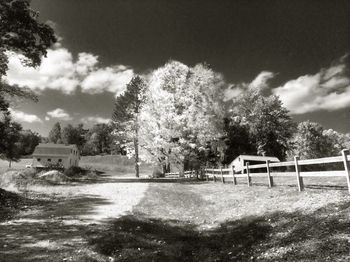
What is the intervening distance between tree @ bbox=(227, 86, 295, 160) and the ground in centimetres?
4595

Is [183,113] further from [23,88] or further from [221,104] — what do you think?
[23,88]

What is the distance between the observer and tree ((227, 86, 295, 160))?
57906 mm

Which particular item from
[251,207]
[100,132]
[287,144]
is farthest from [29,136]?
[251,207]

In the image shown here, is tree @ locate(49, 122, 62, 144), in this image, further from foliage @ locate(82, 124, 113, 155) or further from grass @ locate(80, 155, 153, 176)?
grass @ locate(80, 155, 153, 176)

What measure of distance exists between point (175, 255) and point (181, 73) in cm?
2840

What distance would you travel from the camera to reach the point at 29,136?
4759 inches

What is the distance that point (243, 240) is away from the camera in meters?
8.45

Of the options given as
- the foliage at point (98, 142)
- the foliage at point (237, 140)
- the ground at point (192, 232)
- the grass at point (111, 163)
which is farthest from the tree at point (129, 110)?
the foliage at point (98, 142)

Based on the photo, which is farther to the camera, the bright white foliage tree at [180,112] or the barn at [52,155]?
the barn at [52,155]

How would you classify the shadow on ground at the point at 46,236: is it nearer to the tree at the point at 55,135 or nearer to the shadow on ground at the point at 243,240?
the shadow on ground at the point at 243,240

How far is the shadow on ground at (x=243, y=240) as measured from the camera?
6328mm

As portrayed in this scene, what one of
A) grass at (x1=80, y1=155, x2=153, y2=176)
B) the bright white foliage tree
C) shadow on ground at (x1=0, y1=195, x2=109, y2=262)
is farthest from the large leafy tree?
grass at (x1=80, y1=155, x2=153, y2=176)

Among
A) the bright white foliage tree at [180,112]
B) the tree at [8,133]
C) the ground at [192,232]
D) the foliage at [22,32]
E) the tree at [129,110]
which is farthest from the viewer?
the tree at [129,110]

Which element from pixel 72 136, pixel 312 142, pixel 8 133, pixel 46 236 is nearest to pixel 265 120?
pixel 312 142
